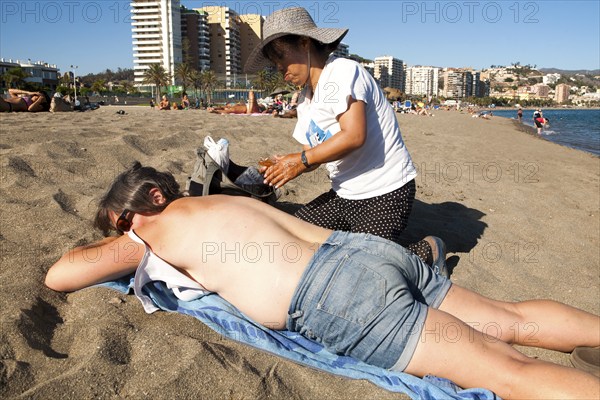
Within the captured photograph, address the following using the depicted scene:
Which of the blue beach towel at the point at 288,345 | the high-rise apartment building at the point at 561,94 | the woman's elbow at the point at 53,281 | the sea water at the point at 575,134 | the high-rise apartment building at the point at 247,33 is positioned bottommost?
the blue beach towel at the point at 288,345

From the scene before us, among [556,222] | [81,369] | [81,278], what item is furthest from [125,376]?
[556,222]

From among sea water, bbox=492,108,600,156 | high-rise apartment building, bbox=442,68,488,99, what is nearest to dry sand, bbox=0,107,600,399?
sea water, bbox=492,108,600,156

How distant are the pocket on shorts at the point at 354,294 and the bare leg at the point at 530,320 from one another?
0.53 m

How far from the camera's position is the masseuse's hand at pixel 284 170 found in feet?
8.41

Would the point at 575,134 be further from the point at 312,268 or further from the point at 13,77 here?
the point at 13,77

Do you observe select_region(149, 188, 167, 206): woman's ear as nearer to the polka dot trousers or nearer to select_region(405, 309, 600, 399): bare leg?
the polka dot trousers

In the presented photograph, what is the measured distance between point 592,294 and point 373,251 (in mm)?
1835

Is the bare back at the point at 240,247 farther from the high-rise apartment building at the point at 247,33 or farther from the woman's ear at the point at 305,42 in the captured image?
the high-rise apartment building at the point at 247,33

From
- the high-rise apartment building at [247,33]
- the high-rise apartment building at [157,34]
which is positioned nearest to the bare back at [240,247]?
the high-rise apartment building at [157,34]

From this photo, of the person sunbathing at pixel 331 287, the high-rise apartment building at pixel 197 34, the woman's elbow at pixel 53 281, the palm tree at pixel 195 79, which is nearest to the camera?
the person sunbathing at pixel 331 287

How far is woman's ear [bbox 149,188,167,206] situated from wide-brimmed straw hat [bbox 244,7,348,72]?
3.75 ft

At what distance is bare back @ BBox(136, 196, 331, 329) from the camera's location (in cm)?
184

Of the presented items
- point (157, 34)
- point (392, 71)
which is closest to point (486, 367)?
point (157, 34)

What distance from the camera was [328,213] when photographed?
2961mm
